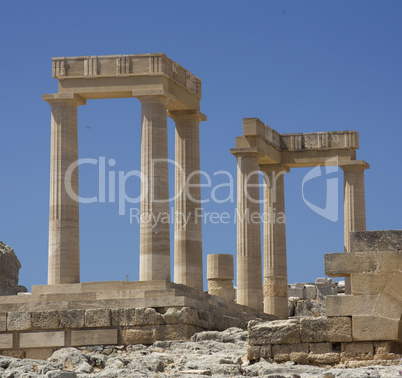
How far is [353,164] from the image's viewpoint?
164 ft

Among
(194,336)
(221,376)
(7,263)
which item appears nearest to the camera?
(221,376)

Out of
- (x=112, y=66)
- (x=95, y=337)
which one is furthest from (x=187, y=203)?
(x=95, y=337)

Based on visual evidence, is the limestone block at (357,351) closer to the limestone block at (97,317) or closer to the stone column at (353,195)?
the limestone block at (97,317)

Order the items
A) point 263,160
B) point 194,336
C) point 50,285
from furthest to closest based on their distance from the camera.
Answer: point 263,160 < point 50,285 < point 194,336

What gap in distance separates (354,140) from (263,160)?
4.63 m

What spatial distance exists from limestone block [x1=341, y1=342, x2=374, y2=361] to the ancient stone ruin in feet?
0.08

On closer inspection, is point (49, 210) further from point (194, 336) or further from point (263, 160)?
point (263, 160)

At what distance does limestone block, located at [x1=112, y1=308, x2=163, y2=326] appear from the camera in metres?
32.1

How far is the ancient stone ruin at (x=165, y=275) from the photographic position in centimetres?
2355

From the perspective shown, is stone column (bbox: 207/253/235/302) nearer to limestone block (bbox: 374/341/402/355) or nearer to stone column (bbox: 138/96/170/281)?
stone column (bbox: 138/96/170/281)

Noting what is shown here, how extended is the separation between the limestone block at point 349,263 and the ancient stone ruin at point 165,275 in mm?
23

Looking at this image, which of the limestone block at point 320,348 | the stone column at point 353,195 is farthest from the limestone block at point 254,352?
the stone column at point 353,195

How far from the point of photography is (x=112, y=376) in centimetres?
2341

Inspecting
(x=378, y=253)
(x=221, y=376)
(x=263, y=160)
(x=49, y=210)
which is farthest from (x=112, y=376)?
(x=263, y=160)
